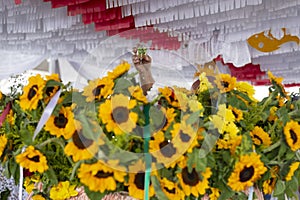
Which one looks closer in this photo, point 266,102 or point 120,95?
point 120,95

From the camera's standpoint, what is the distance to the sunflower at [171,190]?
733 mm

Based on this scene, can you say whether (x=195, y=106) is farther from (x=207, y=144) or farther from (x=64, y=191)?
(x=64, y=191)

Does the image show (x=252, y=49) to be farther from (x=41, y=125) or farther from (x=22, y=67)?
(x=41, y=125)

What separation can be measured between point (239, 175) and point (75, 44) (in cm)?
204

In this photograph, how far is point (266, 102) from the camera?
879 mm

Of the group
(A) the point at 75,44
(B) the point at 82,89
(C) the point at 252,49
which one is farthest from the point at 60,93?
(C) the point at 252,49

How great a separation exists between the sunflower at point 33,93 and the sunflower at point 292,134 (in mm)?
394

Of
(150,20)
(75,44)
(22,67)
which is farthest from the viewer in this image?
(22,67)

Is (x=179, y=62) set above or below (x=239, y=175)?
above

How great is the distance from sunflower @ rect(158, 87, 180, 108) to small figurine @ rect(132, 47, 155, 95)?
0.22 ft

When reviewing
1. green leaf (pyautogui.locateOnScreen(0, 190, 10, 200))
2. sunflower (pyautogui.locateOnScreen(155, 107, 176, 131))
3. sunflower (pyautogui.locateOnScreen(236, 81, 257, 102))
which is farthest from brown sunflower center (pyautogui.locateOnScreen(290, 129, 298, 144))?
green leaf (pyautogui.locateOnScreen(0, 190, 10, 200))

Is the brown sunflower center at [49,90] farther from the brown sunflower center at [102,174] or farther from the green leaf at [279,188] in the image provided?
the green leaf at [279,188]

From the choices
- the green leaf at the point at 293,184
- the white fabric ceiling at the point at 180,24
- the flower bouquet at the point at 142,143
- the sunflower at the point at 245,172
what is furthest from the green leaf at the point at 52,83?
the white fabric ceiling at the point at 180,24

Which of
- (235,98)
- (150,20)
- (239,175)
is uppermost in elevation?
(150,20)
